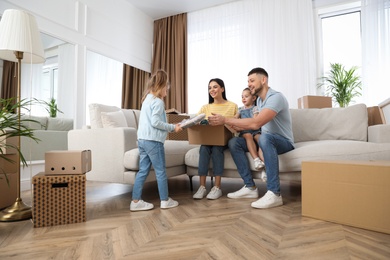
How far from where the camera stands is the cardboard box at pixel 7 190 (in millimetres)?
1960

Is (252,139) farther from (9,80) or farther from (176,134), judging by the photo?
(9,80)

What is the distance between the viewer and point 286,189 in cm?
261

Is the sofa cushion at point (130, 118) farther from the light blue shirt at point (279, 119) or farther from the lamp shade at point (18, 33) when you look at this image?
the light blue shirt at point (279, 119)

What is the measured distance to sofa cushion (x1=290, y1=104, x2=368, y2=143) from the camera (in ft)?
8.10

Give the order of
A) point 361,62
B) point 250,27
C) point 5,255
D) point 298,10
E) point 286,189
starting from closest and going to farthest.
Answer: point 5,255 < point 286,189 < point 361,62 < point 298,10 < point 250,27

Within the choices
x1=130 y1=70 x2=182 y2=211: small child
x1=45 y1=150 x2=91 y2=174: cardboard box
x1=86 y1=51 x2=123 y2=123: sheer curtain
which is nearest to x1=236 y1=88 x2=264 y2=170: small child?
x1=130 y1=70 x2=182 y2=211: small child

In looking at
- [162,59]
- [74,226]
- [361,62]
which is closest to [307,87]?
[361,62]

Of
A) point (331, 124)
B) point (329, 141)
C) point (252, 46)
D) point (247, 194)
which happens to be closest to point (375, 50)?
point (252, 46)

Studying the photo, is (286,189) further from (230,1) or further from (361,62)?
(230,1)

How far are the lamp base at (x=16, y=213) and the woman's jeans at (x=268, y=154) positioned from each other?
1477mm

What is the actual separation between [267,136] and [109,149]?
1236 mm

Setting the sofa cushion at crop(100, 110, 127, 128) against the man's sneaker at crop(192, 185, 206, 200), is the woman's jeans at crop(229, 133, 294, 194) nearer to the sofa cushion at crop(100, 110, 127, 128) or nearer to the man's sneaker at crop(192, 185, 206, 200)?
the man's sneaker at crop(192, 185, 206, 200)

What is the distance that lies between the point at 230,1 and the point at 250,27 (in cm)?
62

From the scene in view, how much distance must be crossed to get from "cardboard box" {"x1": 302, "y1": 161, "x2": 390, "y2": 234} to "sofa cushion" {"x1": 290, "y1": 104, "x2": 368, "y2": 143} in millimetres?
1030
